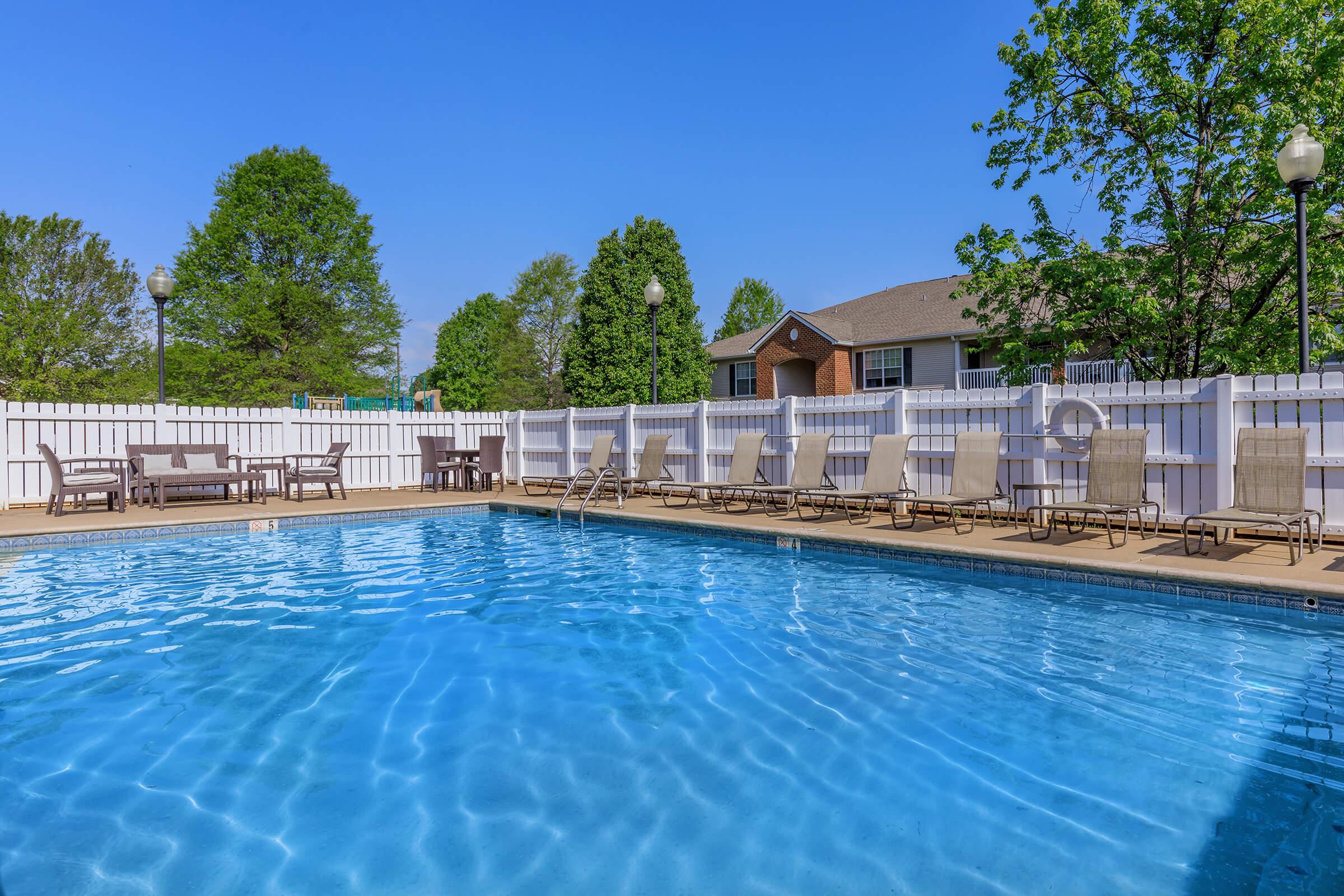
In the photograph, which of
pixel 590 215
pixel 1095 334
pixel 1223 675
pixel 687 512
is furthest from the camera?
pixel 590 215

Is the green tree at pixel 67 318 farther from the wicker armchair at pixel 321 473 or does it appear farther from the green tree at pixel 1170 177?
the green tree at pixel 1170 177

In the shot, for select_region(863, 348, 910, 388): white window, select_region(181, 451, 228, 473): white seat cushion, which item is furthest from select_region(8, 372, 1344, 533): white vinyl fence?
select_region(863, 348, 910, 388): white window

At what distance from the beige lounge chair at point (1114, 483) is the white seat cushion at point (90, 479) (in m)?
11.5

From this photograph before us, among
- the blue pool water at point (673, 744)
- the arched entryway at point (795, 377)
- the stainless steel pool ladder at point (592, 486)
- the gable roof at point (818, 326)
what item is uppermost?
the gable roof at point (818, 326)

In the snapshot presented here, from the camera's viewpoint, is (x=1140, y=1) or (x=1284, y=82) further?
(x=1140, y=1)

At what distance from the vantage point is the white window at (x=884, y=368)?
2406 cm

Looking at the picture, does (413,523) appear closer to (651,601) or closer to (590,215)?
(651,601)

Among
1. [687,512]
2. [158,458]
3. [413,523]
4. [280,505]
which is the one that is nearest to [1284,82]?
[687,512]

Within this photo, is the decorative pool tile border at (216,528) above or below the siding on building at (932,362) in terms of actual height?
below

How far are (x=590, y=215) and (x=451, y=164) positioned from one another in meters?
22.1

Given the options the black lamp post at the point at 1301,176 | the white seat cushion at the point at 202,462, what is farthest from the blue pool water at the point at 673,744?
the white seat cushion at the point at 202,462

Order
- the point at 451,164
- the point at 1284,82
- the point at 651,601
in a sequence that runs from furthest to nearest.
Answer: the point at 451,164 → the point at 1284,82 → the point at 651,601

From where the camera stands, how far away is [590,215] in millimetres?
44000

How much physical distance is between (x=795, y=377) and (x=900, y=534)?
19.8 meters
